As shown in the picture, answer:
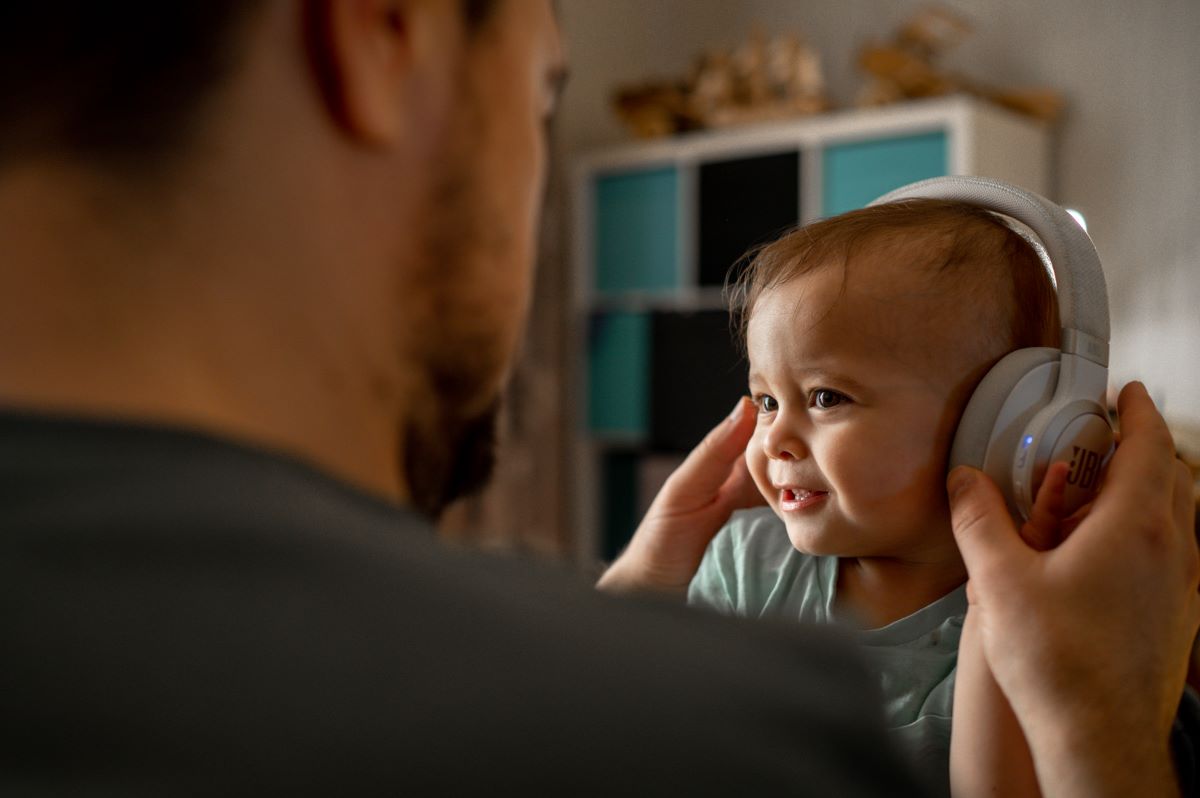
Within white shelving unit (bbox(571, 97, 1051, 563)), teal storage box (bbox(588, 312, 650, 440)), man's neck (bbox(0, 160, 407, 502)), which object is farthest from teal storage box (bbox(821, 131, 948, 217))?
man's neck (bbox(0, 160, 407, 502))

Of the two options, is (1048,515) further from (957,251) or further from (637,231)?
(637,231)

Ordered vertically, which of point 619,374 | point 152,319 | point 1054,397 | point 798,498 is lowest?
point 619,374

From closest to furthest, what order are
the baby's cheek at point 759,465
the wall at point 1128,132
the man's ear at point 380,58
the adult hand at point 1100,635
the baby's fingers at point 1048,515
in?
the man's ear at point 380,58 → the adult hand at point 1100,635 → the baby's fingers at point 1048,515 → the baby's cheek at point 759,465 → the wall at point 1128,132

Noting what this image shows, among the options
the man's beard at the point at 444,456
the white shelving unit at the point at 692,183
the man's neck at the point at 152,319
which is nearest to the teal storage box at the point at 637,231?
the white shelving unit at the point at 692,183

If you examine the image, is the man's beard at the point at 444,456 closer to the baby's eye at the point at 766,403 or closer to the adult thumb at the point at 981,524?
the adult thumb at the point at 981,524

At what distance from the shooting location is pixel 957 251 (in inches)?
36.8

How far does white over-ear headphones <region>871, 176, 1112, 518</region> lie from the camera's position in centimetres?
78

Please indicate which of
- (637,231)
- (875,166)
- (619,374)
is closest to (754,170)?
(875,166)

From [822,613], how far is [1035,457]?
10.6 inches

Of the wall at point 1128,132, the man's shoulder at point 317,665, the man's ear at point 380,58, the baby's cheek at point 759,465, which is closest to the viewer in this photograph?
the man's shoulder at point 317,665

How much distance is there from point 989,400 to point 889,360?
0.34 ft

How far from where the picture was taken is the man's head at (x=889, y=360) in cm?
90

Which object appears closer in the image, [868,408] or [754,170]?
[868,408]

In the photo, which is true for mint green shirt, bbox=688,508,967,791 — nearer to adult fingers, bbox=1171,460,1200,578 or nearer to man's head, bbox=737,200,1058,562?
man's head, bbox=737,200,1058,562
